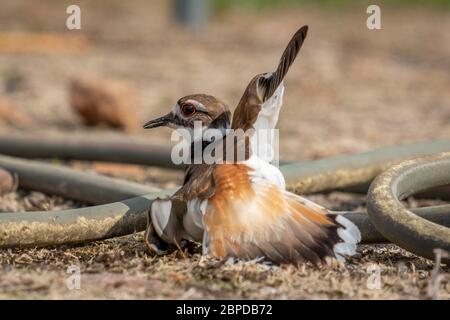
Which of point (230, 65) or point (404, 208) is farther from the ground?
point (230, 65)

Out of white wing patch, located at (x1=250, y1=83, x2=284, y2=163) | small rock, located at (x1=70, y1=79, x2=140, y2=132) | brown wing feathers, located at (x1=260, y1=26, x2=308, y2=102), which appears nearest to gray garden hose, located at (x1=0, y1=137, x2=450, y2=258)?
white wing patch, located at (x1=250, y1=83, x2=284, y2=163)

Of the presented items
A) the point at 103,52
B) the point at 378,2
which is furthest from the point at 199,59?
the point at 378,2

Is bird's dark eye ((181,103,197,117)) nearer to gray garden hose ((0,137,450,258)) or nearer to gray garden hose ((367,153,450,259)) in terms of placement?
gray garden hose ((0,137,450,258))

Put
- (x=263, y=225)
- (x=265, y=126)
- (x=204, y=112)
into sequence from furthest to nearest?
(x=204, y=112) → (x=265, y=126) → (x=263, y=225)

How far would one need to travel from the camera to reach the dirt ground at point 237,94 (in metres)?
3.30

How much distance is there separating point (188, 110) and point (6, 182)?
4.70ft

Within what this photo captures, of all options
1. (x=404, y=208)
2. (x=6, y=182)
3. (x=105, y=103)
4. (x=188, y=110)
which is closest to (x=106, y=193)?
(x=6, y=182)

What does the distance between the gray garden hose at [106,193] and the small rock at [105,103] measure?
1.25 metres

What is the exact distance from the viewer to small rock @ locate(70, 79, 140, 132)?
6.87 m

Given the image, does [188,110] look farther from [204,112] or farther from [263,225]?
[263,225]

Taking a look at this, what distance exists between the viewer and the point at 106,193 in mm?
4492

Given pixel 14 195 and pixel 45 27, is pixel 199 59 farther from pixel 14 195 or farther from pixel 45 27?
pixel 14 195

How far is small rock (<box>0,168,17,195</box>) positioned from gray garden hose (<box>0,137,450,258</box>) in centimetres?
4

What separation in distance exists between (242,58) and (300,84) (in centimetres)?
111
